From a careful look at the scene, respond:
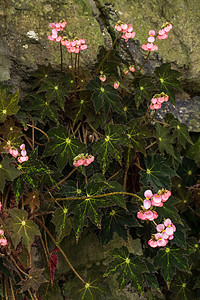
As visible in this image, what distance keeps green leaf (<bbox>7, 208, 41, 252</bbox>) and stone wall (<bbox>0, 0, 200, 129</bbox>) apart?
67cm

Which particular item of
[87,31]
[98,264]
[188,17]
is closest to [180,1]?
[188,17]

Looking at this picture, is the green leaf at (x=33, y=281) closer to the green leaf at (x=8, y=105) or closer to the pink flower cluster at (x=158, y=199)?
the pink flower cluster at (x=158, y=199)

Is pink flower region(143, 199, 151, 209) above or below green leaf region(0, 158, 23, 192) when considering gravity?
below

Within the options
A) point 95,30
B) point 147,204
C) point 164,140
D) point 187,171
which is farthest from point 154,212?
point 95,30

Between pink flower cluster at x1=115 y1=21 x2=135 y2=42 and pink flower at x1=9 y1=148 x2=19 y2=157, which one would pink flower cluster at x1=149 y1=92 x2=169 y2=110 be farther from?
pink flower at x1=9 y1=148 x2=19 y2=157

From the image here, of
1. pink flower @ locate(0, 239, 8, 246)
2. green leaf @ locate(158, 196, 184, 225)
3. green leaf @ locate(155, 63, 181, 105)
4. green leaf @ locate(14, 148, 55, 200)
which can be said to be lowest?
green leaf @ locate(158, 196, 184, 225)

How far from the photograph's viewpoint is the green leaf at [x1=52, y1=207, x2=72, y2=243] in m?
1.40

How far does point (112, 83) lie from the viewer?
5.36 ft

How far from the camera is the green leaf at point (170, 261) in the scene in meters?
1.56

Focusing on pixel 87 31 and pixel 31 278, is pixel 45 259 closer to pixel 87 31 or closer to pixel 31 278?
pixel 31 278

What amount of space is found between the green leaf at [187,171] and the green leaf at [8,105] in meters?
0.96

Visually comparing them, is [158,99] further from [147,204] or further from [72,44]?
[147,204]

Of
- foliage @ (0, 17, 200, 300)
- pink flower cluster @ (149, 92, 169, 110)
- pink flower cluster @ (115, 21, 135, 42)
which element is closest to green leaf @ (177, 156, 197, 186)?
foliage @ (0, 17, 200, 300)

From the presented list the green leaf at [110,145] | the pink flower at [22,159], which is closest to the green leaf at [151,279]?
the green leaf at [110,145]
